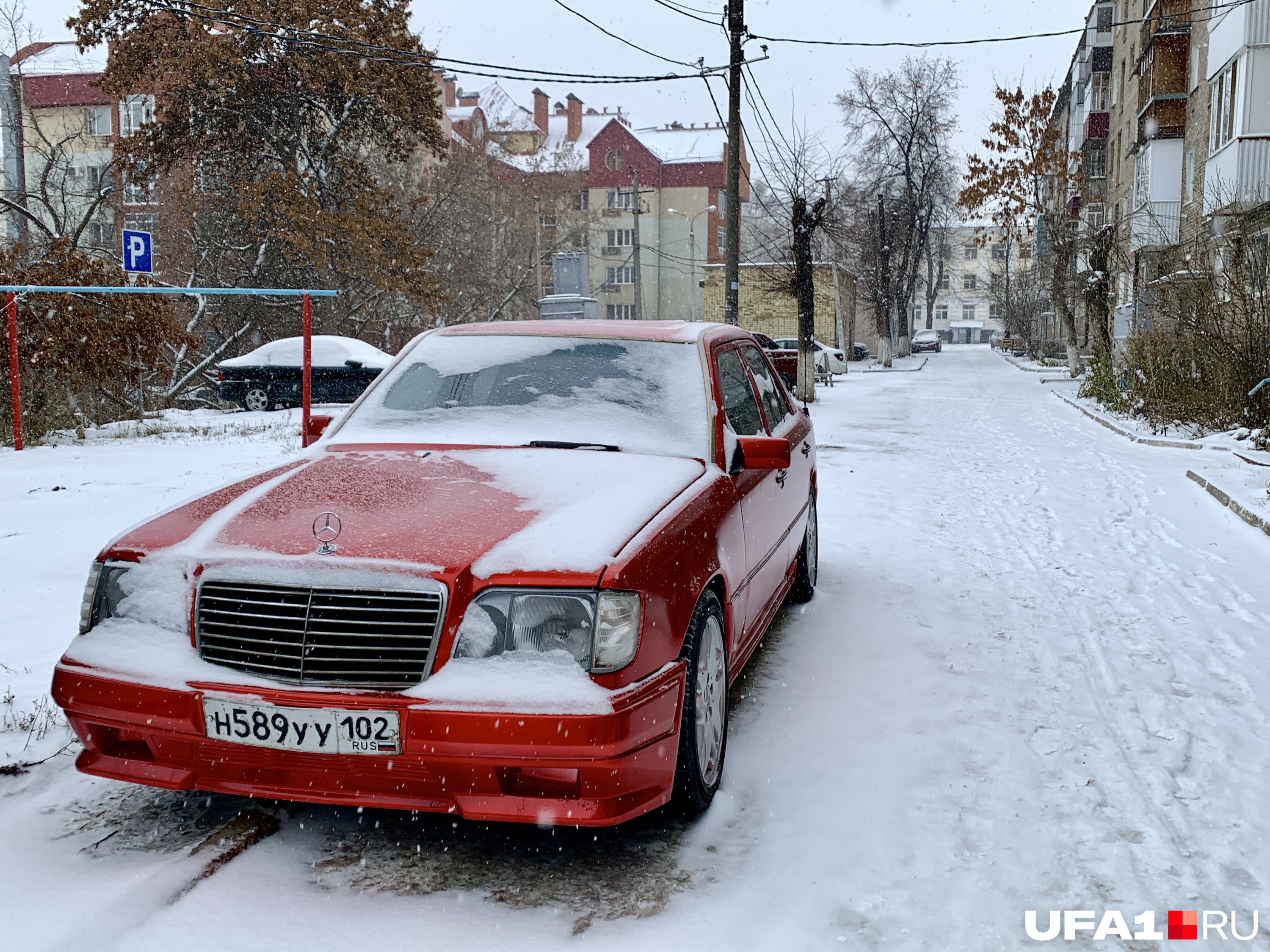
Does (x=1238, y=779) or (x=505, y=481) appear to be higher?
(x=505, y=481)

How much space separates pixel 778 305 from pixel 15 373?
48008 mm

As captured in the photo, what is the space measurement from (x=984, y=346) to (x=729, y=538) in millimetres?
108259

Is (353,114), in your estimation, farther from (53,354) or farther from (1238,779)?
(1238,779)

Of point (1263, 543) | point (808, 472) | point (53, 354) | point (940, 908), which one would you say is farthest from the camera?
point (53, 354)

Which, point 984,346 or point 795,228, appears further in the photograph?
point 984,346

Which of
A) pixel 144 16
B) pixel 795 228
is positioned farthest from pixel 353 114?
pixel 795 228

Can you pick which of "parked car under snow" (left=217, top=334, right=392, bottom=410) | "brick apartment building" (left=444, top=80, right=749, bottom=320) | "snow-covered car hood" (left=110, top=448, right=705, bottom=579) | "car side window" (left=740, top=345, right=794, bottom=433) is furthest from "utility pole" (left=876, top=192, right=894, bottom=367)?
"snow-covered car hood" (left=110, top=448, right=705, bottom=579)

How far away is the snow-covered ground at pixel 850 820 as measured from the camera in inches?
111

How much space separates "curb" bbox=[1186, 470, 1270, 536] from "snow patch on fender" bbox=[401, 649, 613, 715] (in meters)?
6.88

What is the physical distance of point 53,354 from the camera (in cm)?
1336

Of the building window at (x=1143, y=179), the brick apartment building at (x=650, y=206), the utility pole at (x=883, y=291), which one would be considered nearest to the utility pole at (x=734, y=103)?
the building window at (x=1143, y=179)

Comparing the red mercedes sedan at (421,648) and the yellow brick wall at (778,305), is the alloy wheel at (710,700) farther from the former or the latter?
the yellow brick wall at (778,305)

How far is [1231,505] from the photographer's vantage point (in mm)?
9117

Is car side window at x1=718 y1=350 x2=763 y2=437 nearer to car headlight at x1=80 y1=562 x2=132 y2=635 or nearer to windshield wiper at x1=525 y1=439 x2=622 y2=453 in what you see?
windshield wiper at x1=525 y1=439 x2=622 y2=453
